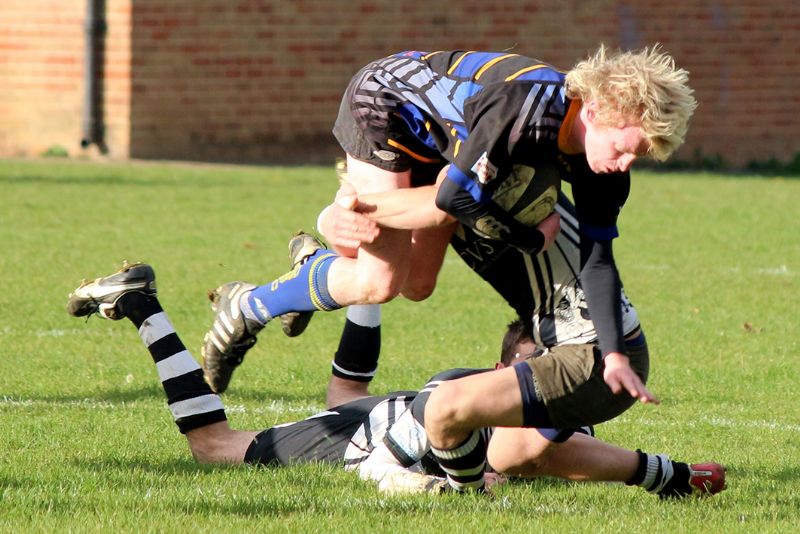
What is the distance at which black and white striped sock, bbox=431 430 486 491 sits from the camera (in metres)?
4.84

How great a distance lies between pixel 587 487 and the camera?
17.4ft

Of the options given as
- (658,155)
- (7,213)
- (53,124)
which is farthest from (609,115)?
(53,124)

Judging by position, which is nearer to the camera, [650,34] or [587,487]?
[587,487]

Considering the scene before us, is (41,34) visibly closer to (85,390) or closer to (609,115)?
(85,390)

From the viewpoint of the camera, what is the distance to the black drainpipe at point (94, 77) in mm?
16984

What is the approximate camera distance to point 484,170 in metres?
4.72

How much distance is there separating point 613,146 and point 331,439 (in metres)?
1.69

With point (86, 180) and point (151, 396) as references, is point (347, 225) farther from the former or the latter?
point (86, 180)

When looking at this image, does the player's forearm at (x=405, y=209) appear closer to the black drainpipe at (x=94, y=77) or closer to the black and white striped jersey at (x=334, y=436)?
the black and white striped jersey at (x=334, y=436)

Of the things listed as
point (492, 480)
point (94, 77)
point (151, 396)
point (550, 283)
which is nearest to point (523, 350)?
point (550, 283)

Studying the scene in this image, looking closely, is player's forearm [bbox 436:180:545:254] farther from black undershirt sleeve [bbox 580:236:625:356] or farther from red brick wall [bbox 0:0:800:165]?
red brick wall [bbox 0:0:800:165]

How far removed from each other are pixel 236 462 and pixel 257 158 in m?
13.1

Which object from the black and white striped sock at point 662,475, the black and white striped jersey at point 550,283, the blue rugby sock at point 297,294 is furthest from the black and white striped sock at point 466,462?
the blue rugby sock at point 297,294

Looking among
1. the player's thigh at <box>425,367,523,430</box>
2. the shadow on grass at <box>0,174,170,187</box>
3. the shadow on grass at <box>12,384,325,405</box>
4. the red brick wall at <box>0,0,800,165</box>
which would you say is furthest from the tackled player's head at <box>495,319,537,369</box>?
the red brick wall at <box>0,0,800,165</box>
